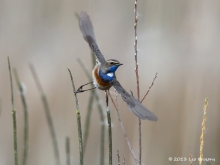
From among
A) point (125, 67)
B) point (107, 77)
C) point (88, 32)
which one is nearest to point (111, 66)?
point (107, 77)

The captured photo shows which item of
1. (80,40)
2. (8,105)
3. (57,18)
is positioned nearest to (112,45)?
(80,40)

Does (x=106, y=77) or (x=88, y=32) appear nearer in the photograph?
(x=106, y=77)

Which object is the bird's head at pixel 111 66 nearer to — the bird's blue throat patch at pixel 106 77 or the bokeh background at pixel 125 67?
the bird's blue throat patch at pixel 106 77

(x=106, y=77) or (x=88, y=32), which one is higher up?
(x=88, y=32)

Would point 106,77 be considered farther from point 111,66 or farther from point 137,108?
point 137,108

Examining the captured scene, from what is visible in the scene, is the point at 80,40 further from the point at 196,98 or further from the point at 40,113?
the point at 196,98

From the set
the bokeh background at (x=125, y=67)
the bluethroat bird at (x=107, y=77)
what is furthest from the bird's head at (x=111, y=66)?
the bokeh background at (x=125, y=67)
